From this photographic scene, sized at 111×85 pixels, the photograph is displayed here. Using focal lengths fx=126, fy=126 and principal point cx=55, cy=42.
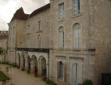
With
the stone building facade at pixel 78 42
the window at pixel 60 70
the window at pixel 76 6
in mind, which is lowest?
the window at pixel 60 70

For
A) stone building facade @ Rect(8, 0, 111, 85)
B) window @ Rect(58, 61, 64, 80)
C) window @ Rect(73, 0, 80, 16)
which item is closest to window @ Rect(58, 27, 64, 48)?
stone building facade @ Rect(8, 0, 111, 85)

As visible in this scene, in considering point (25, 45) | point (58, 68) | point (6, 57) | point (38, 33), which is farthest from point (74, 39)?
point (6, 57)

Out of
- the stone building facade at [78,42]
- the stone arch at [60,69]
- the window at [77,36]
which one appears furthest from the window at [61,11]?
the stone arch at [60,69]

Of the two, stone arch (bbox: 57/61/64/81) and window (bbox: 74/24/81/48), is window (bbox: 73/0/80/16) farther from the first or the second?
stone arch (bbox: 57/61/64/81)

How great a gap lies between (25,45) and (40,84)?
15.9 metres

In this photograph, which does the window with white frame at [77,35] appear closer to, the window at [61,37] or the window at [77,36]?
the window at [77,36]

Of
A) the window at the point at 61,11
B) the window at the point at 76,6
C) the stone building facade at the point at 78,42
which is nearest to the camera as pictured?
the stone building facade at the point at 78,42

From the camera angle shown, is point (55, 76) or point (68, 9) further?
point (55, 76)

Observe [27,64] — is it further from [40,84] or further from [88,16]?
[88,16]

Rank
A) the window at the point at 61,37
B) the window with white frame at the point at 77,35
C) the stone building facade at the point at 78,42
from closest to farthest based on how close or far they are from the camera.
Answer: the stone building facade at the point at 78,42 < the window with white frame at the point at 77,35 < the window at the point at 61,37

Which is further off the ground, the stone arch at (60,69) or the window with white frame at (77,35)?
the window with white frame at (77,35)

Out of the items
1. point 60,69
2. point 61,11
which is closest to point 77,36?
point 61,11

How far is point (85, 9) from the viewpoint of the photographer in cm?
1191

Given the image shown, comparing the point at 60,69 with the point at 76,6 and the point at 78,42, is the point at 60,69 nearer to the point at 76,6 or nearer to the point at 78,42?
the point at 78,42
